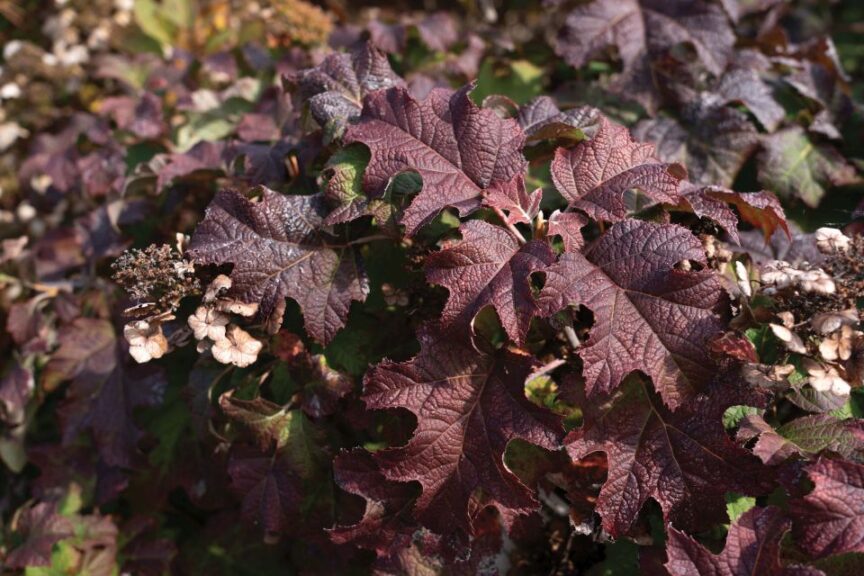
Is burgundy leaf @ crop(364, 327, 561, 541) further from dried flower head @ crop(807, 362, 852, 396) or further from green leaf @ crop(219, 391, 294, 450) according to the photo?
dried flower head @ crop(807, 362, 852, 396)

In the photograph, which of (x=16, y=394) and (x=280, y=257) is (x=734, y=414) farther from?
(x=16, y=394)

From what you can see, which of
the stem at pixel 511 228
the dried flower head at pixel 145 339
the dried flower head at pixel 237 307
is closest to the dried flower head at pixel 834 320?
the stem at pixel 511 228

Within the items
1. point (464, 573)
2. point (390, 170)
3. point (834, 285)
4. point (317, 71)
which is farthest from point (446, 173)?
point (464, 573)

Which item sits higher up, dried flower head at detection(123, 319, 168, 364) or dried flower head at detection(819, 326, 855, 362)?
dried flower head at detection(819, 326, 855, 362)

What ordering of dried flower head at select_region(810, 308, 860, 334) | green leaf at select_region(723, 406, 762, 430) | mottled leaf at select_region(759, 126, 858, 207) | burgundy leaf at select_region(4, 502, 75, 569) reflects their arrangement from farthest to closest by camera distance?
mottled leaf at select_region(759, 126, 858, 207)
burgundy leaf at select_region(4, 502, 75, 569)
green leaf at select_region(723, 406, 762, 430)
dried flower head at select_region(810, 308, 860, 334)

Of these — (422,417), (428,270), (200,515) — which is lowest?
(200,515)

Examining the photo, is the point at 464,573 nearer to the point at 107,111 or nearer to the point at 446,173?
the point at 446,173

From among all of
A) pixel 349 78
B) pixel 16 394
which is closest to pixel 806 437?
pixel 349 78

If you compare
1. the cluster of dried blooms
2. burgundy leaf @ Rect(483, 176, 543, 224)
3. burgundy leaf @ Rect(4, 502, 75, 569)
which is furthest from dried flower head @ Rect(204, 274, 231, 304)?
burgundy leaf @ Rect(4, 502, 75, 569)
